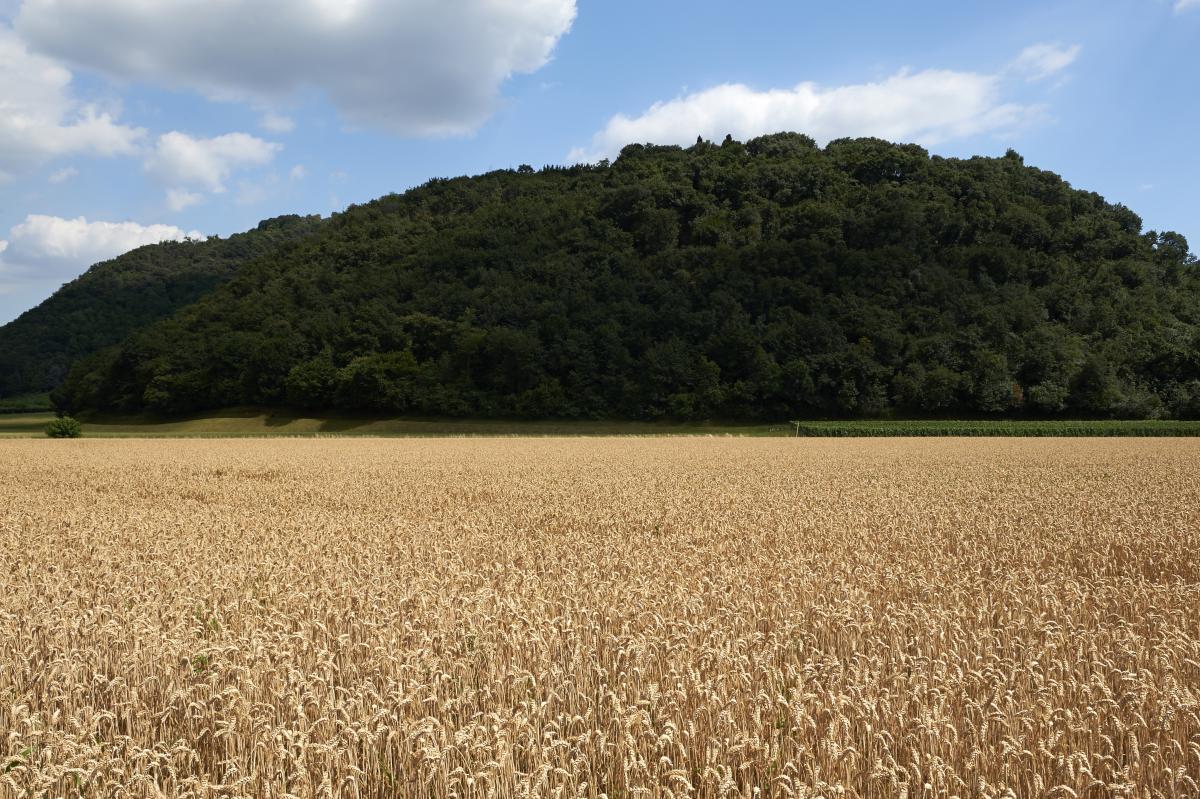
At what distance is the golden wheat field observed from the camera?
437 cm

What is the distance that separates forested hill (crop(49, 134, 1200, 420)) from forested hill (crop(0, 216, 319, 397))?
29502 millimetres

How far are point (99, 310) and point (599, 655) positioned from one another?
140110 mm

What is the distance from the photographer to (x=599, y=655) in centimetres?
631

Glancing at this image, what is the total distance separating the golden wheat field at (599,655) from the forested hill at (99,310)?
12265cm

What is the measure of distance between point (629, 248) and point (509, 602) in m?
97.2

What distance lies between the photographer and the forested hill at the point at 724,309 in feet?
249

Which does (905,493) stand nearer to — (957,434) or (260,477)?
(260,477)

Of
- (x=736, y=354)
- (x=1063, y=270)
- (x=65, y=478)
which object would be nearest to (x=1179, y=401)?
(x=1063, y=270)

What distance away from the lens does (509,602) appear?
7.31 meters

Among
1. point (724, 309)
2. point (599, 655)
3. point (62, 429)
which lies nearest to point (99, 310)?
point (62, 429)

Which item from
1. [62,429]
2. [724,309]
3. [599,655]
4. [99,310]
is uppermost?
[99,310]

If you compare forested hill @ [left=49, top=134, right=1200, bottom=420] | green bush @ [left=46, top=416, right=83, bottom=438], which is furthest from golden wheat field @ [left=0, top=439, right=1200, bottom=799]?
forested hill @ [left=49, top=134, right=1200, bottom=420]

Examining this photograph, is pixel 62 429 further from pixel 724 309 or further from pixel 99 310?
pixel 99 310

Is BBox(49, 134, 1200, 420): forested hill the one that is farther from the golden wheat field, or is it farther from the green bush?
the golden wheat field
